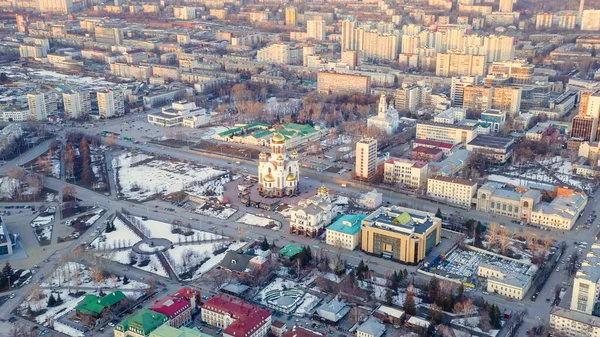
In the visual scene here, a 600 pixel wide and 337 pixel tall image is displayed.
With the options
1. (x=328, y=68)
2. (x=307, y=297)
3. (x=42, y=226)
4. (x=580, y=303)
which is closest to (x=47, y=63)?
(x=328, y=68)

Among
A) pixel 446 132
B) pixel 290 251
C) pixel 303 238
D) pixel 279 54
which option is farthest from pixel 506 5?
pixel 290 251

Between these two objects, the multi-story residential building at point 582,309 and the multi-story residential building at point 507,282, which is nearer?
the multi-story residential building at point 582,309

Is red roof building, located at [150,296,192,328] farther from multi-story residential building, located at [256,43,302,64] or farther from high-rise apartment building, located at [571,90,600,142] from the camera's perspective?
multi-story residential building, located at [256,43,302,64]

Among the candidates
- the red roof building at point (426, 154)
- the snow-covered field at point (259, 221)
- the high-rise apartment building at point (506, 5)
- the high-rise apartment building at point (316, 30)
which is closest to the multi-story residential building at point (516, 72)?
the red roof building at point (426, 154)

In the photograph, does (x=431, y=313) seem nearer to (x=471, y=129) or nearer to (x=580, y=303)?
(x=580, y=303)

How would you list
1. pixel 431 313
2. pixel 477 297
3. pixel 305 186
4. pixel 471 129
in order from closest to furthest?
pixel 431 313 → pixel 477 297 → pixel 305 186 → pixel 471 129

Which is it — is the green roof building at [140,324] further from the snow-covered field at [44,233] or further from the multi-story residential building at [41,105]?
the multi-story residential building at [41,105]

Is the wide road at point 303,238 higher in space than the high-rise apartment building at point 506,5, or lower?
lower

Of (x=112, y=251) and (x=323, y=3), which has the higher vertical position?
(x=323, y=3)
